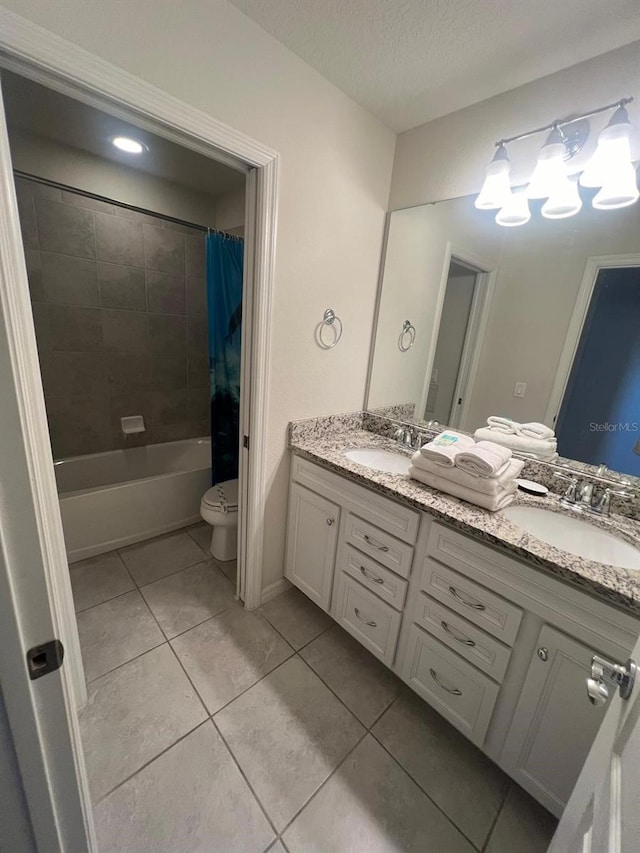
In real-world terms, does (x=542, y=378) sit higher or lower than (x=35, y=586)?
higher

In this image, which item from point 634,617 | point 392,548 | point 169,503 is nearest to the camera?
point 634,617

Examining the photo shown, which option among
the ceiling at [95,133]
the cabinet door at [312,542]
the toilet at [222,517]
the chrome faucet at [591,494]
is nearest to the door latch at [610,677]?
the chrome faucet at [591,494]

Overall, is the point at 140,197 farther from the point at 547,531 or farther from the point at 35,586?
the point at 547,531

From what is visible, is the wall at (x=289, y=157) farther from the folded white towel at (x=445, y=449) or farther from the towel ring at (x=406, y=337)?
the folded white towel at (x=445, y=449)

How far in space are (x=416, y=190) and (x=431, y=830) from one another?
2.44m

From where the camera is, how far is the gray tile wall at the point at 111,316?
2.16m

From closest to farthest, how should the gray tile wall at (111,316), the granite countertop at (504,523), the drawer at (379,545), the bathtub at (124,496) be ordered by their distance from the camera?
the granite countertop at (504,523) < the drawer at (379,545) < the bathtub at (124,496) < the gray tile wall at (111,316)

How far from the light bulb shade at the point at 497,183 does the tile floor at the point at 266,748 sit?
2029 mm

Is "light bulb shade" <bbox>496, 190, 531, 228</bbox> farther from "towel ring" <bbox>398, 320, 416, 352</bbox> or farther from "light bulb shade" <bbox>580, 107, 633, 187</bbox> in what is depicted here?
"towel ring" <bbox>398, 320, 416, 352</bbox>

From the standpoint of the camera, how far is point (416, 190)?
163cm

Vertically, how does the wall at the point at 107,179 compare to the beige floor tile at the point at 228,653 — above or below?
above

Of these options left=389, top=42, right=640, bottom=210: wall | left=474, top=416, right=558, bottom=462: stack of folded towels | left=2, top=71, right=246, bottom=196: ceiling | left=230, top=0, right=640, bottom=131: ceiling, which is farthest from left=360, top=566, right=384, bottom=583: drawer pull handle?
left=2, top=71, right=246, bottom=196: ceiling

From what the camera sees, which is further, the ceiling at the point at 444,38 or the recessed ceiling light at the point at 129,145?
the recessed ceiling light at the point at 129,145

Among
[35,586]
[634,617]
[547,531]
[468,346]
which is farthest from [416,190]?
[35,586]
